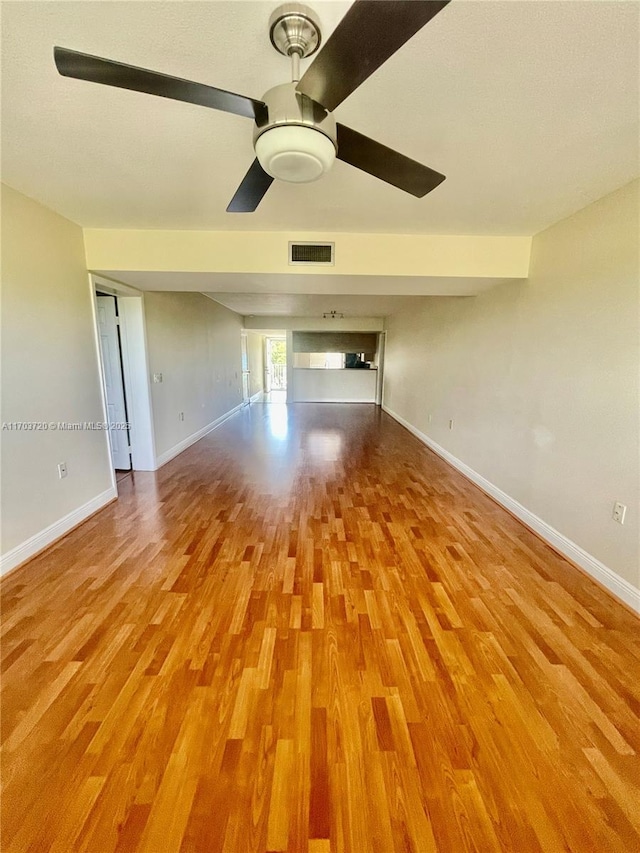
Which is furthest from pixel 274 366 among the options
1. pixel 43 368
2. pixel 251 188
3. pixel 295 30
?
pixel 295 30

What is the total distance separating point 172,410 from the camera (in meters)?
4.71

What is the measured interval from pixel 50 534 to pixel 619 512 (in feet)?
12.7

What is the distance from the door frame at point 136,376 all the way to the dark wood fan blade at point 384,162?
306 centimetres

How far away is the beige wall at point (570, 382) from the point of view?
2.03 metres

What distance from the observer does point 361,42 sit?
2.80 feet

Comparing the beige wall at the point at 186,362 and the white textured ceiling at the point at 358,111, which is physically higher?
the white textured ceiling at the point at 358,111

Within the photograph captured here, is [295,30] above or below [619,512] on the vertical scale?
above

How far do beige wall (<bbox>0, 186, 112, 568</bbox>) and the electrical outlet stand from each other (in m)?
3.81

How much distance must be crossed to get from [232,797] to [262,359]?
11969mm

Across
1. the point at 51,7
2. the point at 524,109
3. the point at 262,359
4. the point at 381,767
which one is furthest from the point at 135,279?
the point at 262,359

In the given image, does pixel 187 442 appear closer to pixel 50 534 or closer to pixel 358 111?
pixel 50 534

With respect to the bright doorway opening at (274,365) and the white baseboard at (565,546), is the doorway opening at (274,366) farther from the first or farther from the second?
the white baseboard at (565,546)

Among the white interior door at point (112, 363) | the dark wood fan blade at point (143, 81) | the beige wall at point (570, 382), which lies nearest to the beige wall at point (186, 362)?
the white interior door at point (112, 363)

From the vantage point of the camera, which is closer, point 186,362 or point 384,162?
point 384,162
